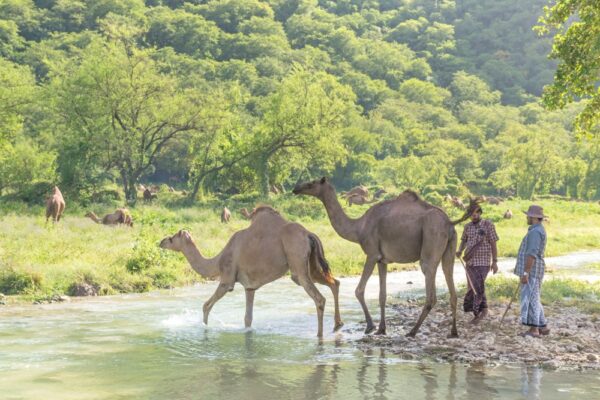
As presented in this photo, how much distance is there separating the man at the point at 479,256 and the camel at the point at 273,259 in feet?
8.21

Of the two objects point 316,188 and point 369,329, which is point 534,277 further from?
point 316,188

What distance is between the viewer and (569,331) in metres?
12.1

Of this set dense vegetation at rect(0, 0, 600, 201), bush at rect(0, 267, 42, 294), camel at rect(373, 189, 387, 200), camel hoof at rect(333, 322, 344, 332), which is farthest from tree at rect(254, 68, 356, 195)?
camel hoof at rect(333, 322, 344, 332)

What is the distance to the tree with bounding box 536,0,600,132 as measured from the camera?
53.5 feet

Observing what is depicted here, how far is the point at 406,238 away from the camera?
12320 mm

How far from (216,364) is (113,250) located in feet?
37.4

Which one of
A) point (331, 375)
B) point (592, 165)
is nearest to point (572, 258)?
point (331, 375)

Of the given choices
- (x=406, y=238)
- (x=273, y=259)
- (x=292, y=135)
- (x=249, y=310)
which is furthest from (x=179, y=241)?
(x=292, y=135)

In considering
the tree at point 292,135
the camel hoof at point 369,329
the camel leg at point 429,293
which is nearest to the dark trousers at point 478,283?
the camel leg at point 429,293

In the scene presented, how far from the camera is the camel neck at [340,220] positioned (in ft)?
42.5

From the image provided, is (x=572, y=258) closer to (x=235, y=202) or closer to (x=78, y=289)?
(x=78, y=289)

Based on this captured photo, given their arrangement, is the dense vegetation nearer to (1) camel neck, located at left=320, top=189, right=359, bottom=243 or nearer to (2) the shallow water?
(1) camel neck, located at left=320, top=189, right=359, bottom=243

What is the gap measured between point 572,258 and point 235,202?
77.1ft

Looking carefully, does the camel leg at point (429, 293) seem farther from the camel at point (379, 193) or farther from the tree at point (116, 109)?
the camel at point (379, 193)
